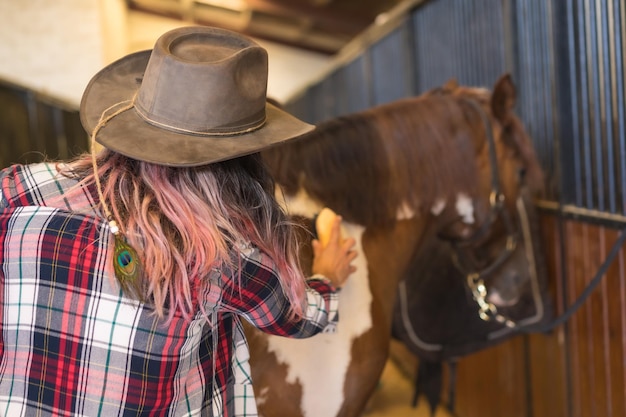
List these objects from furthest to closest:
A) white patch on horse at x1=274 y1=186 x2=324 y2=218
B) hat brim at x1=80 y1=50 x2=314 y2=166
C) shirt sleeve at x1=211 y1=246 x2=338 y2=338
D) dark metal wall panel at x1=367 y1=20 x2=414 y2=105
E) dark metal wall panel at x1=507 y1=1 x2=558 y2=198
→ dark metal wall panel at x1=367 y1=20 x2=414 y2=105
dark metal wall panel at x1=507 y1=1 x2=558 y2=198
white patch on horse at x1=274 y1=186 x2=324 y2=218
shirt sleeve at x1=211 y1=246 x2=338 y2=338
hat brim at x1=80 y1=50 x2=314 y2=166

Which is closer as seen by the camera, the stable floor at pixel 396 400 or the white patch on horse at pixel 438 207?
the white patch on horse at pixel 438 207

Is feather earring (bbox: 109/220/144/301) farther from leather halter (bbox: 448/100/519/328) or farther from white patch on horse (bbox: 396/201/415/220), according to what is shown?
leather halter (bbox: 448/100/519/328)

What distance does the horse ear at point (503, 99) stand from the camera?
1.77m

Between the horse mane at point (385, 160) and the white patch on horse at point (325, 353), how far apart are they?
89 millimetres

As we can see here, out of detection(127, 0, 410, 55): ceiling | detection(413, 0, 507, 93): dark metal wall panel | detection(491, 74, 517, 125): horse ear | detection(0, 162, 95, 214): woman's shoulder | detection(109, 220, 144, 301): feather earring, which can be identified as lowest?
detection(109, 220, 144, 301): feather earring

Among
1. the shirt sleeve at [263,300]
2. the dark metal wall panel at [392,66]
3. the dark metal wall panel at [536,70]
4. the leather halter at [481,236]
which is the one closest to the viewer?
the shirt sleeve at [263,300]

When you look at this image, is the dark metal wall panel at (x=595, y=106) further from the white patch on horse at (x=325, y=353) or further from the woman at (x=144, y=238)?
the woman at (x=144, y=238)

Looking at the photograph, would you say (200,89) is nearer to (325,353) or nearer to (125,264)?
(125,264)

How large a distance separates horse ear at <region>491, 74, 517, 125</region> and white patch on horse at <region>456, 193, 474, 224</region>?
24cm

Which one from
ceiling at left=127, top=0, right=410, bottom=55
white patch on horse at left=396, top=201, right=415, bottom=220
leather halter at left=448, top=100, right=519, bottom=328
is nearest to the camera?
white patch on horse at left=396, top=201, right=415, bottom=220

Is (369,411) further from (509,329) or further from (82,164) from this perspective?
(82,164)

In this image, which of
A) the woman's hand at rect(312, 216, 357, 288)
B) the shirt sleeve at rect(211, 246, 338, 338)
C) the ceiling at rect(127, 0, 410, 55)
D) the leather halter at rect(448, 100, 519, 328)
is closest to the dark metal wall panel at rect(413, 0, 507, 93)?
the leather halter at rect(448, 100, 519, 328)

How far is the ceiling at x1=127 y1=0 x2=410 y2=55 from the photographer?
9594mm

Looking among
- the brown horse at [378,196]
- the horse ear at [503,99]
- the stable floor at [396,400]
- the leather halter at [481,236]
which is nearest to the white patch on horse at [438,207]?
the brown horse at [378,196]
